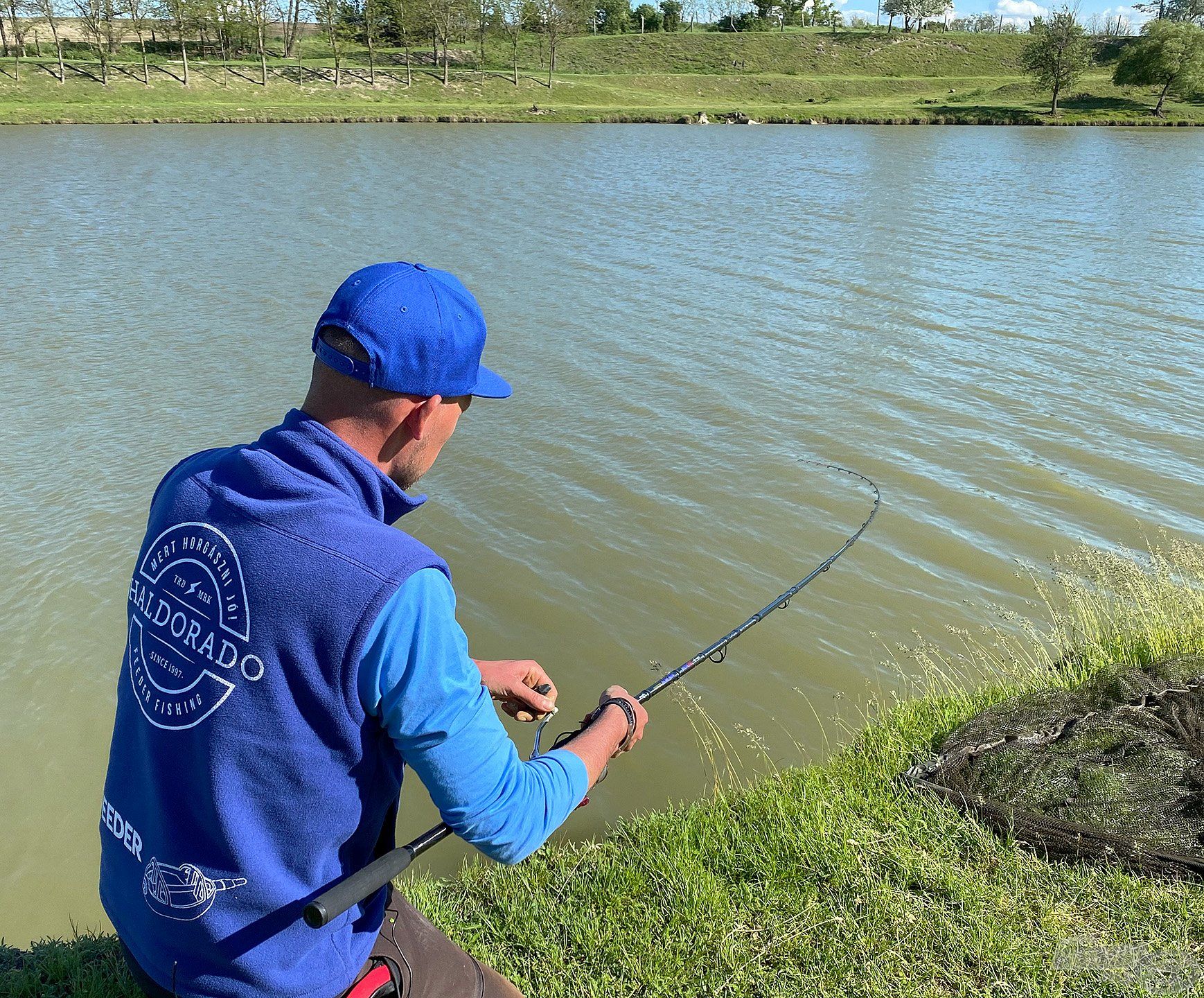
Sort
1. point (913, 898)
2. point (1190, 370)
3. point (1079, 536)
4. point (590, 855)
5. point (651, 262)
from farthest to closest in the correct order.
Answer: point (651, 262)
point (1190, 370)
point (1079, 536)
point (590, 855)
point (913, 898)

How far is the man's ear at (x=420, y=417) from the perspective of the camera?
77.9 inches

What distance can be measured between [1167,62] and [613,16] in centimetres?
5675

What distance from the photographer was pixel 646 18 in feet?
352

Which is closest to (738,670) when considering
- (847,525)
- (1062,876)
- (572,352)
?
(847,525)

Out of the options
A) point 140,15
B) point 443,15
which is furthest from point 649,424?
point 140,15

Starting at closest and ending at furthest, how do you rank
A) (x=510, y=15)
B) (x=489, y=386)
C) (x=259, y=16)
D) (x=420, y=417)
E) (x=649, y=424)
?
(x=420, y=417) < (x=489, y=386) < (x=649, y=424) < (x=259, y=16) < (x=510, y=15)

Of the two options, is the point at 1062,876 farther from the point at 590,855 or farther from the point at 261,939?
the point at 261,939

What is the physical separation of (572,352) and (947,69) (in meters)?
95.3

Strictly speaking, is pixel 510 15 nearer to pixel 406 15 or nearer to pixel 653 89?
pixel 406 15

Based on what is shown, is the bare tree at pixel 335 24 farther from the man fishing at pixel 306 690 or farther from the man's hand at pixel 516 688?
the man fishing at pixel 306 690

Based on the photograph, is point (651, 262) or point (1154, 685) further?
point (651, 262)

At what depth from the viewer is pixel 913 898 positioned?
3373 mm

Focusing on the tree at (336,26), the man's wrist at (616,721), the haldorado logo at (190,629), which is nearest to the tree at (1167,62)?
the tree at (336,26)

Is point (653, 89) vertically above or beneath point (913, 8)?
beneath
